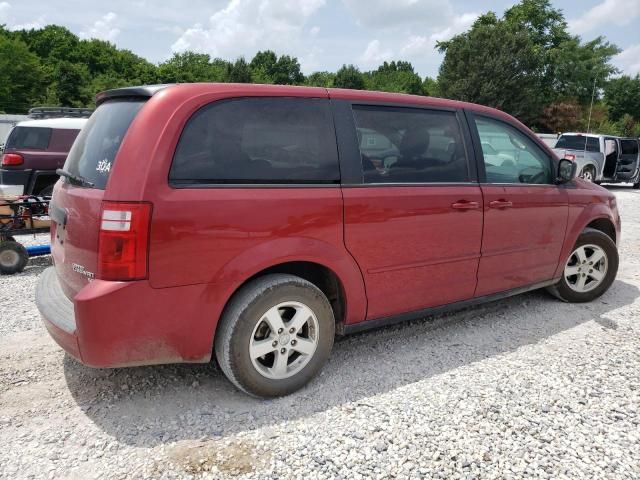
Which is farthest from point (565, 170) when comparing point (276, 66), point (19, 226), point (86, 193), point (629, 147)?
point (276, 66)

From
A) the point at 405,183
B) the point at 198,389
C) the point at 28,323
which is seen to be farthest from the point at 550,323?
the point at 28,323

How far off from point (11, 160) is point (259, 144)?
7260mm

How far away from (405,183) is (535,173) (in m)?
1.56

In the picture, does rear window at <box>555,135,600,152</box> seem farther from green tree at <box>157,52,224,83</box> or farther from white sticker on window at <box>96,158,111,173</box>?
green tree at <box>157,52,224,83</box>

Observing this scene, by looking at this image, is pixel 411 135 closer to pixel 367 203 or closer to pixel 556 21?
pixel 367 203

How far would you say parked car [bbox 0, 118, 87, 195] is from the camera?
27.4 ft

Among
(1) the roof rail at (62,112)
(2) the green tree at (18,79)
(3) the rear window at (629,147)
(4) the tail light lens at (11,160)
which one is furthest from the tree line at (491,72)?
(4) the tail light lens at (11,160)

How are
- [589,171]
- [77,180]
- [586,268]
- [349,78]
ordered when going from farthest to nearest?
[349,78] < [589,171] < [586,268] < [77,180]

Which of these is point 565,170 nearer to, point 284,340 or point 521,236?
point 521,236

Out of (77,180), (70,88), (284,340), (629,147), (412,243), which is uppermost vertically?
(70,88)

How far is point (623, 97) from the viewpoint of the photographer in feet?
181

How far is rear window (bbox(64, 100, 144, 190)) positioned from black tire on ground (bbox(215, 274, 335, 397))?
96 centimetres

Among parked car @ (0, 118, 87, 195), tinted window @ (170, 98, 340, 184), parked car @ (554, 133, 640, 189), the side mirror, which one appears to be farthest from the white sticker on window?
parked car @ (554, 133, 640, 189)

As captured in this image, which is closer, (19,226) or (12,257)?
(12,257)
